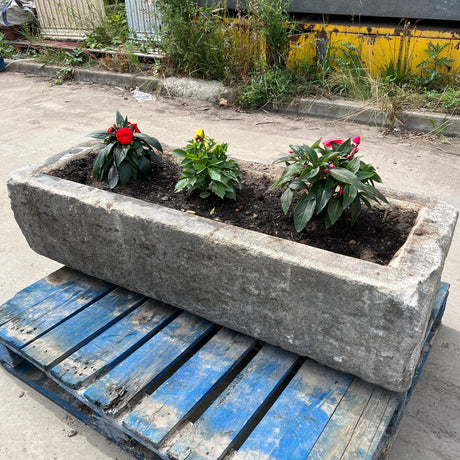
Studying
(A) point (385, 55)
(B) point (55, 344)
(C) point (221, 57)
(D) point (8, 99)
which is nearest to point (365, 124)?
(A) point (385, 55)

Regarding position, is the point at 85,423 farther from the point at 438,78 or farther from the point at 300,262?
the point at 438,78

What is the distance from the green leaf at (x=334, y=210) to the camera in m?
1.71

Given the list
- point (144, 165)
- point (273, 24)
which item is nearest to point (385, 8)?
point (273, 24)

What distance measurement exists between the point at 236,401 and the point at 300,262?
1.69 ft

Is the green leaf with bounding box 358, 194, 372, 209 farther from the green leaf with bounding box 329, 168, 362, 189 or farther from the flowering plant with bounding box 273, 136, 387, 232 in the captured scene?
the green leaf with bounding box 329, 168, 362, 189

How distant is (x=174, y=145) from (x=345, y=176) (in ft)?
9.45

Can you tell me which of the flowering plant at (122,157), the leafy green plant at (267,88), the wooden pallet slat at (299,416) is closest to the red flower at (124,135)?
the flowering plant at (122,157)

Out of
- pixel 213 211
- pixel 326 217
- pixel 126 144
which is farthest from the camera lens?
pixel 126 144

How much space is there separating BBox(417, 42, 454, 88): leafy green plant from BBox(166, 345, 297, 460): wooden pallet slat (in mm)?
3751

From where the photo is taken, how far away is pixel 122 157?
7.13 feet

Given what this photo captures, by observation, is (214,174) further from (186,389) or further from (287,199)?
(186,389)

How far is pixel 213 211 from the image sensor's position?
2008 millimetres

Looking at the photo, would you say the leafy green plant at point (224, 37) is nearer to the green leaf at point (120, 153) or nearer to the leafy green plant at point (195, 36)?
the leafy green plant at point (195, 36)

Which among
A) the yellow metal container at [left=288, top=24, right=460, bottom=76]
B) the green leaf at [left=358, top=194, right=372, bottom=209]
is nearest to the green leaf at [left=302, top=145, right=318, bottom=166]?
the green leaf at [left=358, top=194, right=372, bottom=209]
